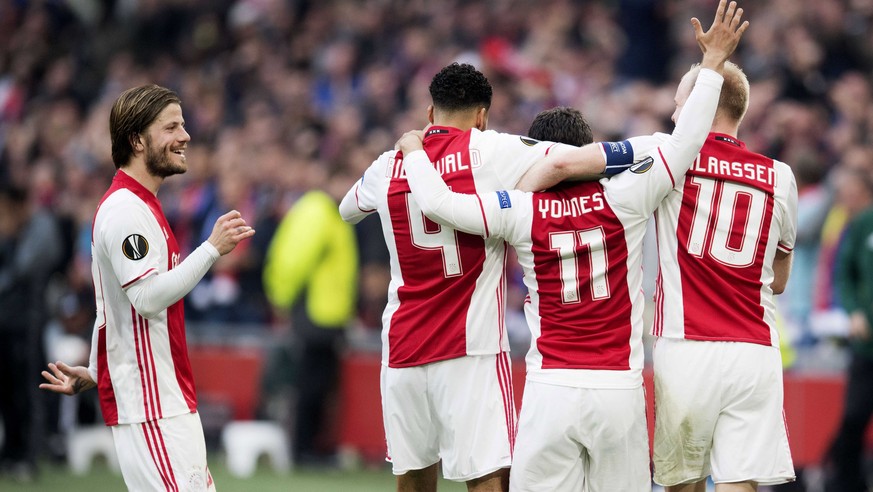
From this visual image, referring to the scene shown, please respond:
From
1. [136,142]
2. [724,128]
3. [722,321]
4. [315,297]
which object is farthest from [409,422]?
[315,297]

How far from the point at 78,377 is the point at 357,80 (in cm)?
1133

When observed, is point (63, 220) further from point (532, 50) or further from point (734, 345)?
point (734, 345)

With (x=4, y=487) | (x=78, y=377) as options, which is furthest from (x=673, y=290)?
(x=4, y=487)

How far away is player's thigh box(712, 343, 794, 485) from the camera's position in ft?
17.8

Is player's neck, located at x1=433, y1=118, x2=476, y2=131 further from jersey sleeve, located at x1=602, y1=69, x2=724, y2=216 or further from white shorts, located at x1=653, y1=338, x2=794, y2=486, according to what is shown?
white shorts, located at x1=653, y1=338, x2=794, y2=486

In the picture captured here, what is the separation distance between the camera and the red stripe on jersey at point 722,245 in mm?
5477

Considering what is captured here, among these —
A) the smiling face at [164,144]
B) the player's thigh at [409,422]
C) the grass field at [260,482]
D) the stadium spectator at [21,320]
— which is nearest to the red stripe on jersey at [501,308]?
the player's thigh at [409,422]

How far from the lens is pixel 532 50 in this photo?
15031 millimetres

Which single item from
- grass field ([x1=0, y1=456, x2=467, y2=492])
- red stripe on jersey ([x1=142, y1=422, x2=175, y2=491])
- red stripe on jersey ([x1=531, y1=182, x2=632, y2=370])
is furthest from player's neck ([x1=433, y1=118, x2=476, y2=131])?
grass field ([x1=0, y1=456, x2=467, y2=492])

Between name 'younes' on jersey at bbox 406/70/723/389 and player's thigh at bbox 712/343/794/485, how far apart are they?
0.42 m

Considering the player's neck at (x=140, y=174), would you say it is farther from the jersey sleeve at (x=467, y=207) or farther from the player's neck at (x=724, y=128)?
the player's neck at (x=724, y=128)

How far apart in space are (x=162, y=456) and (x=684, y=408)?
7.35ft

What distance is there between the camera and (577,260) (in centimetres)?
538

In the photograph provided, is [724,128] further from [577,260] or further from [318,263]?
[318,263]
